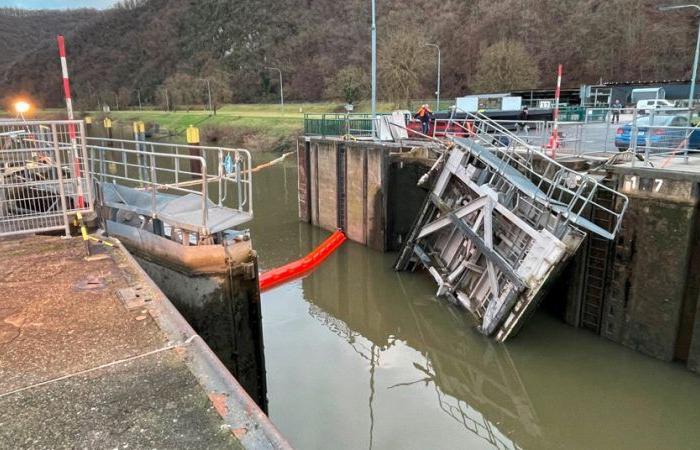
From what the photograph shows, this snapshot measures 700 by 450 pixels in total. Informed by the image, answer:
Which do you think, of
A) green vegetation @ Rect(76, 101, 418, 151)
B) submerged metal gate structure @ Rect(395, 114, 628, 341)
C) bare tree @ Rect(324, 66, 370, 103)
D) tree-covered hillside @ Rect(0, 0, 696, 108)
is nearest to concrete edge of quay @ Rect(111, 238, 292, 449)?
submerged metal gate structure @ Rect(395, 114, 628, 341)

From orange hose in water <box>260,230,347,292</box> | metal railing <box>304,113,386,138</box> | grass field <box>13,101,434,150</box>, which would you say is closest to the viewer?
orange hose in water <box>260,230,347,292</box>

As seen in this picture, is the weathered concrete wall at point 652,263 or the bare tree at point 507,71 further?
the bare tree at point 507,71

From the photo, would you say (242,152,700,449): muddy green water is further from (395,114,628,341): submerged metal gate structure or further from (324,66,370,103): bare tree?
(324,66,370,103): bare tree

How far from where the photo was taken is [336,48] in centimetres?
10600

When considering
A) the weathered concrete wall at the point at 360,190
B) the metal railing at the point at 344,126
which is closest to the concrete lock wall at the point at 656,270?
the weathered concrete wall at the point at 360,190

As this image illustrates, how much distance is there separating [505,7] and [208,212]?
266 ft

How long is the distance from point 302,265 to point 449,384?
642 centimetres

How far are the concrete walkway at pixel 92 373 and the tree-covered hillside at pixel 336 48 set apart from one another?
51013 millimetres

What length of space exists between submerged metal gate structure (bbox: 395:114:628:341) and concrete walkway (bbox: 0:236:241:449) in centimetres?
679

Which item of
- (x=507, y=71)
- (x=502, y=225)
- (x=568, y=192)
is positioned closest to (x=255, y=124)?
(x=507, y=71)

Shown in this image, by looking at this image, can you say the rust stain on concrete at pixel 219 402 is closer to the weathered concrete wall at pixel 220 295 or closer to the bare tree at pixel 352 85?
the weathered concrete wall at pixel 220 295

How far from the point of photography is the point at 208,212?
24.1 ft

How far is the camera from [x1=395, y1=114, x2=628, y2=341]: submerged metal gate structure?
9.15 metres

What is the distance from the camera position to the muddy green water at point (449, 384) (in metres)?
7.71
